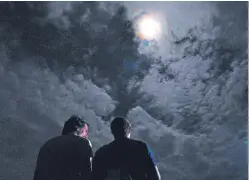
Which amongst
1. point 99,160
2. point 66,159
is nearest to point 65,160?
point 66,159

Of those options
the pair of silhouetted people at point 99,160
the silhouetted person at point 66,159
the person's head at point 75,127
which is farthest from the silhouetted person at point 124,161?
the person's head at point 75,127

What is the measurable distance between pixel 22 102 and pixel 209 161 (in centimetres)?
2531

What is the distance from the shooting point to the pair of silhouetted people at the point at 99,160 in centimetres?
224

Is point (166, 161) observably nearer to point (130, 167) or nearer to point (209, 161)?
point (209, 161)

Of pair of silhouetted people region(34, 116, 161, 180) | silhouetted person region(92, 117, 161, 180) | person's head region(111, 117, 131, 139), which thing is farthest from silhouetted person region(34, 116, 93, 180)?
person's head region(111, 117, 131, 139)

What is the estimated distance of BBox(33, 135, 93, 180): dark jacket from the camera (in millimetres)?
2316

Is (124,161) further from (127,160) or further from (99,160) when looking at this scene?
(99,160)

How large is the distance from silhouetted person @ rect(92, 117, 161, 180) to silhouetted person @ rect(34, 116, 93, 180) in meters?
0.15

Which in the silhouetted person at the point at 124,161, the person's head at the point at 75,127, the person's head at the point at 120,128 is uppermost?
the person's head at the point at 75,127

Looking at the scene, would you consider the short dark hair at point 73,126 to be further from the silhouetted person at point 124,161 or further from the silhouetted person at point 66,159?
the silhouetted person at point 124,161

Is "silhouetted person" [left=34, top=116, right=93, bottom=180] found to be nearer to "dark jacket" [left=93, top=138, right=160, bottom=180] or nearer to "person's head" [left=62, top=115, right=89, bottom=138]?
"person's head" [left=62, top=115, right=89, bottom=138]

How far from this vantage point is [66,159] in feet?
7.88

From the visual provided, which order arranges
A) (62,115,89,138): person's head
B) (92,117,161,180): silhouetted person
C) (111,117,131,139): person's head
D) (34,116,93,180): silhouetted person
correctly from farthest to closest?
1. (62,115,89,138): person's head
2. (111,117,131,139): person's head
3. (34,116,93,180): silhouetted person
4. (92,117,161,180): silhouetted person

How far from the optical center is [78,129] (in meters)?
2.70
